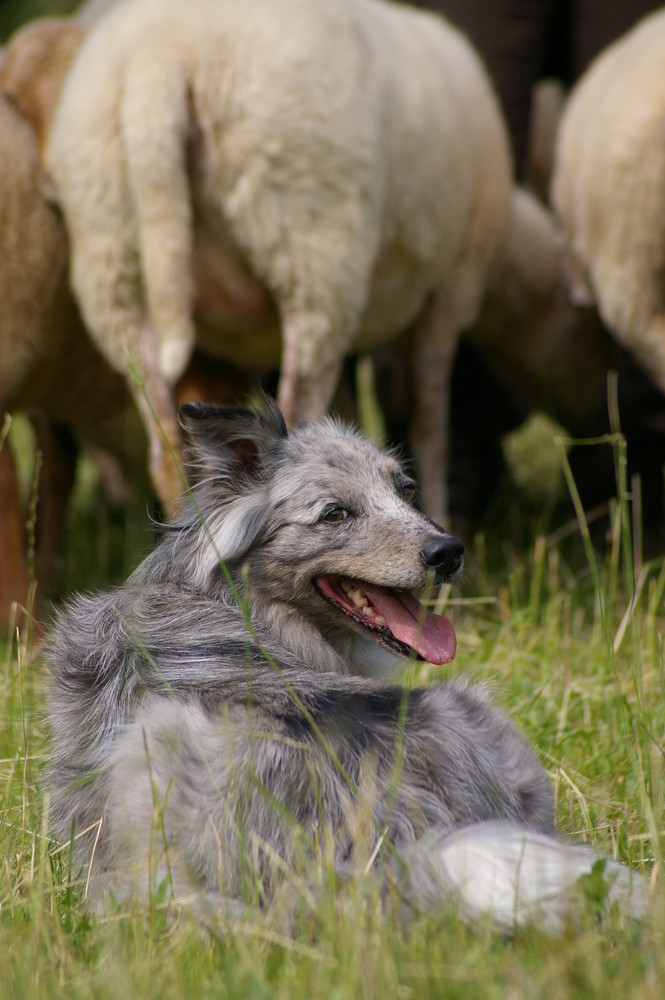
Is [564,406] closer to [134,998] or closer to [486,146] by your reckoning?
[486,146]

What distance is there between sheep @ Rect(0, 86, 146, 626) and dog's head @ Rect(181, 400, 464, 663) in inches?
46.7

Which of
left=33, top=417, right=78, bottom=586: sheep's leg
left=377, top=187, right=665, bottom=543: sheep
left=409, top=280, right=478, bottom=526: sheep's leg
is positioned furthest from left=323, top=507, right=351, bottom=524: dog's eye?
left=377, top=187, right=665, bottom=543: sheep

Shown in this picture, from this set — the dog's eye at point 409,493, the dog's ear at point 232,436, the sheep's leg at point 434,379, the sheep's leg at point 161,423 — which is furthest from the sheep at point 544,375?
the dog's ear at point 232,436

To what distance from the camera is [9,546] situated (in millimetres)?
4145

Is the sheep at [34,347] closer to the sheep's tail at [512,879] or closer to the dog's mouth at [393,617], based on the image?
the dog's mouth at [393,617]

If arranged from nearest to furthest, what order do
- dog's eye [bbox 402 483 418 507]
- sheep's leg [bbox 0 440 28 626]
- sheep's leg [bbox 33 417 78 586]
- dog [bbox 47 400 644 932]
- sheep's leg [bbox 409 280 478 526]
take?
dog [bbox 47 400 644 932]
dog's eye [bbox 402 483 418 507]
sheep's leg [bbox 0 440 28 626]
sheep's leg [bbox 409 280 478 526]
sheep's leg [bbox 33 417 78 586]

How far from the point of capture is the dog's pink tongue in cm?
228

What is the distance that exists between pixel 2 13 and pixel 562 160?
11.2m

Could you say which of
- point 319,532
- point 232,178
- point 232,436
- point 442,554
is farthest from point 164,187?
point 442,554

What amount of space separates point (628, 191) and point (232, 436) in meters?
2.18

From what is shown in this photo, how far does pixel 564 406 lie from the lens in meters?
5.43

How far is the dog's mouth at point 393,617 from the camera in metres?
2.29

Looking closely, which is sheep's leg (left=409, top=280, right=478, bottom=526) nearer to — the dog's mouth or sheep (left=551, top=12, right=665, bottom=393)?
sheep (left=551, top=12, right=665, bottom=393)

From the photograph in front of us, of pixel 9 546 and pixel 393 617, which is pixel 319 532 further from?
pixel 9 546
